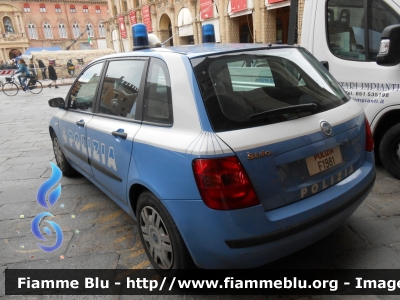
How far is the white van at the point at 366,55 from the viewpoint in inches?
135

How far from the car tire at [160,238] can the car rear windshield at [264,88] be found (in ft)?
2.29

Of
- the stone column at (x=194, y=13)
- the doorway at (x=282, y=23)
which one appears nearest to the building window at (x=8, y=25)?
the stone column at (x=194, y=13)

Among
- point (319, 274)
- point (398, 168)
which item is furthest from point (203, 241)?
point (398, 168)

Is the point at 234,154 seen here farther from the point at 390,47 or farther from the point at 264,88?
the point at 390,47

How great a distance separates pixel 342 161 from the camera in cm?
225

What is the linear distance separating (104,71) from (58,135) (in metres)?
1.54

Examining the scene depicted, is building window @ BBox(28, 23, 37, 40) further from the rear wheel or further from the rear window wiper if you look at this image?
the rear window wiper

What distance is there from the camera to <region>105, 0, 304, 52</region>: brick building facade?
1758 centimetres

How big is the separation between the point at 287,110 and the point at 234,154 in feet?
1.63

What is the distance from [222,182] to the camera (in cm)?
183

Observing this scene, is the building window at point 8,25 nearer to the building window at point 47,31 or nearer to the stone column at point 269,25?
the building window at point 47,31

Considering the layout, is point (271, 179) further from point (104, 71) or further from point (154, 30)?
point (154, 30)

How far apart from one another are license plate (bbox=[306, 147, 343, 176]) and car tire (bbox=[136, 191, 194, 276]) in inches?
36.0

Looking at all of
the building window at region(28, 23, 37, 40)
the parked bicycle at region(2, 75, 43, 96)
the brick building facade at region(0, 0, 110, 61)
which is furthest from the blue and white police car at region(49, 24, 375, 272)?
the building window at region(28, 23, 37, 40)
